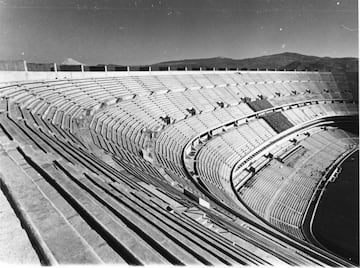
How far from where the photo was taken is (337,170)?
69.7 ft

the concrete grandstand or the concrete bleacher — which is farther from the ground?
the concrete grandstand

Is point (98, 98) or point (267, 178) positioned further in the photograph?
point (267, 178)

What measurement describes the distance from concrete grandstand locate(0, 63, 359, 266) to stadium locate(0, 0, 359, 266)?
26 mm

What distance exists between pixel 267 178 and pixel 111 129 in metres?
13.2

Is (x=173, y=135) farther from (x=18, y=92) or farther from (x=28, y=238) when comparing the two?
(x=28, y=238)

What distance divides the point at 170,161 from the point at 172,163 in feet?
0.75

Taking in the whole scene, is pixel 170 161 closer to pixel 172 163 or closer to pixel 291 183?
pixel 172 163

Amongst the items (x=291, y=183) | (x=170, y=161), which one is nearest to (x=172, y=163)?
(x=170, y=161)

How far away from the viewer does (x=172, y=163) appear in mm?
12422

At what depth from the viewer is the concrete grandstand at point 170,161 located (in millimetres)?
2305

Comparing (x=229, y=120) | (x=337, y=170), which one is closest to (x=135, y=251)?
(x=229, y=120)

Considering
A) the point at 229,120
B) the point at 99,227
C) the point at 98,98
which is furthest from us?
the point at 229,120

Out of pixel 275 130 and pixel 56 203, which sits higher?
pixel 56 203

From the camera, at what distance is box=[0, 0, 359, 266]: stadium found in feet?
7.42
